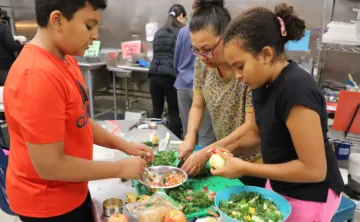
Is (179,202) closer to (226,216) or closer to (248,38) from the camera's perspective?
(226,216)

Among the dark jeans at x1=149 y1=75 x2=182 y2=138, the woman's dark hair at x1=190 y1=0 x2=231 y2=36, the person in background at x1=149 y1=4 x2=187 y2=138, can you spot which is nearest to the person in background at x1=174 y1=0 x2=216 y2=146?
the person in background at x1=149 y1=4 x2=187 y2=138

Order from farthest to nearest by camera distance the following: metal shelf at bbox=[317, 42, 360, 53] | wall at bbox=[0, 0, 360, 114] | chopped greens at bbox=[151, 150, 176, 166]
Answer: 1. wall at bbox=[0, 0, 360, 114]
2. metal shelf at bbox=[317, 42, 360, 53]
3. chopped greens at bbox=[151, 150, 176, 166]

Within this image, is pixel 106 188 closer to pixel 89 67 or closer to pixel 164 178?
pixel 164 178

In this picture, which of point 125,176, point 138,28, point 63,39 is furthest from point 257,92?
point 138,28

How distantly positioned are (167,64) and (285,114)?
2641 millimetres

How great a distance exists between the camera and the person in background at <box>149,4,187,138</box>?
11.3 ft

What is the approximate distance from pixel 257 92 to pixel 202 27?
1.39ft

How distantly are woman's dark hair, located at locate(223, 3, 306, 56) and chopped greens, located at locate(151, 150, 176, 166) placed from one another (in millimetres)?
688

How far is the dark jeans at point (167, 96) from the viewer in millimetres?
3639

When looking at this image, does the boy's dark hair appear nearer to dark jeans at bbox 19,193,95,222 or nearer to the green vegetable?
dark jeans at bbox 19,193,95,222

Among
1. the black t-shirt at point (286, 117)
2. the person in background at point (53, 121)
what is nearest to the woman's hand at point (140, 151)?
the person in background at point (53, 121)

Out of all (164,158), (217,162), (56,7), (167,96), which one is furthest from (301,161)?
(167,96)

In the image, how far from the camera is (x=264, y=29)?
0.99m

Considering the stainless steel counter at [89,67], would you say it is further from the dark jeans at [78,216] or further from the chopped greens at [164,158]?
the dark jeans at [78,216]
